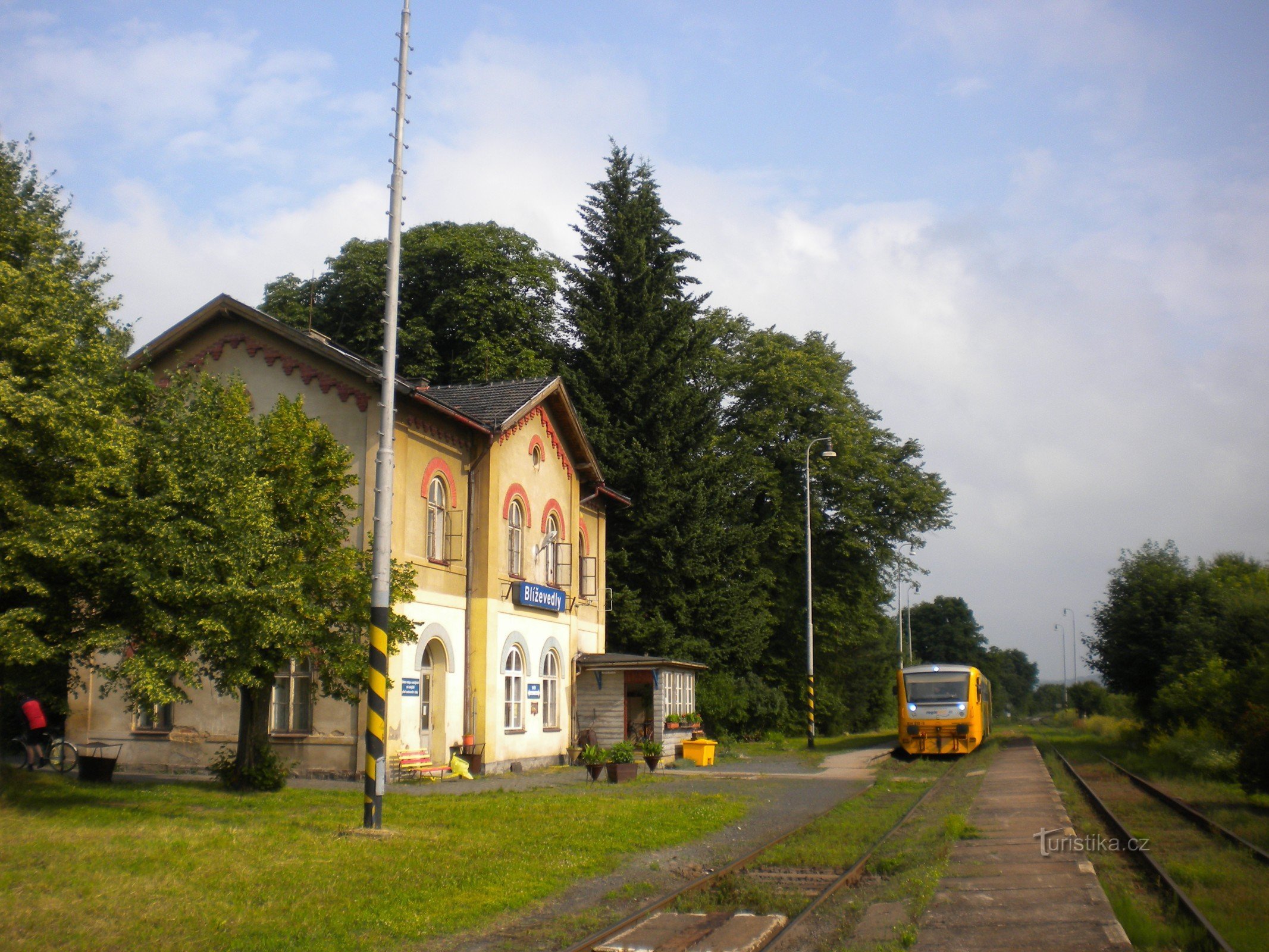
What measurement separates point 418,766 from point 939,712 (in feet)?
52.1

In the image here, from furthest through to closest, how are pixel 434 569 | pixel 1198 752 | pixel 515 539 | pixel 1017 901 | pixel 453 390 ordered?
pixel 453 390
pixel 515 539
pixel 1198 752
pixel 434 569
pixel 1017 901

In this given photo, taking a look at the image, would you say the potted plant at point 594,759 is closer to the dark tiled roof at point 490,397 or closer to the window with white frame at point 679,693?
the dark tiled roof at point 490,397

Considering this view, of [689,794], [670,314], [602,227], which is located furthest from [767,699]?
[689,794]

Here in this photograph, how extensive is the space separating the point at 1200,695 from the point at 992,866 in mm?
21249

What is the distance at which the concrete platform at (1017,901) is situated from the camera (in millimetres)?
7762

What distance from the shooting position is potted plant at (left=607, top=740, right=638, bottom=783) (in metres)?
21.4

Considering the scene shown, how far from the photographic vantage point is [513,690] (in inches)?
983

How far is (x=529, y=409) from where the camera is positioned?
26.1 meters

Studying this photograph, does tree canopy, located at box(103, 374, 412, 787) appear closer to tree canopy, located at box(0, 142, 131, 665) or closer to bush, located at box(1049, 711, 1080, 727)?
tree canopy, located at box(0, 142, 131, 665)

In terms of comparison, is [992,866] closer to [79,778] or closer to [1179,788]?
[1179,788]

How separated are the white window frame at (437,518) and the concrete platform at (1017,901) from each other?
39.7 ft

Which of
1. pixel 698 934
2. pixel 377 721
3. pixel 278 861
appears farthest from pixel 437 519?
pixel 698 934

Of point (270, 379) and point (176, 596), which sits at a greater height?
point (270, 379)

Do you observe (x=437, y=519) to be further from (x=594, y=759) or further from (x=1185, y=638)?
(x=1185, y=638)
